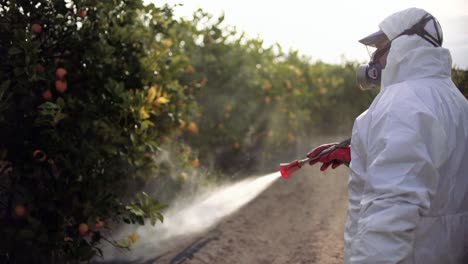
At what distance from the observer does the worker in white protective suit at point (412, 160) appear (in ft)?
6.88

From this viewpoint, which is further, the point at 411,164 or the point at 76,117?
the point at 76,117

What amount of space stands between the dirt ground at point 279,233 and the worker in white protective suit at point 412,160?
299 centimetres

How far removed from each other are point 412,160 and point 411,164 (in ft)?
0.05

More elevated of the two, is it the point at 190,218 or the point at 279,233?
the point at 190,218

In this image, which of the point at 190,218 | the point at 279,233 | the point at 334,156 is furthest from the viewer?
the point at 190,218

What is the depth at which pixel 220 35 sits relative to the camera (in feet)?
27.6

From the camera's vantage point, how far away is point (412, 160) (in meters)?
2.12

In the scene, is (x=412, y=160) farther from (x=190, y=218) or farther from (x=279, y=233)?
(x=190, y=218)

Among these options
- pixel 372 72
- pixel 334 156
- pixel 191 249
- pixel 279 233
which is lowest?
pixel 279 233

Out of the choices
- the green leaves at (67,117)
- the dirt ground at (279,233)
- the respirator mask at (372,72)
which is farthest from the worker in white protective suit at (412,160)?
the dirt ground at (279,233)

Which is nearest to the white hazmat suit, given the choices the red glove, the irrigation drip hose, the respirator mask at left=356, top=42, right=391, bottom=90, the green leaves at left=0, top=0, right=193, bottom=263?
the respirator mask at left=356, top=42, right=391, bottom=90

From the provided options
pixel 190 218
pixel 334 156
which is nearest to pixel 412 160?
pixel 334 156

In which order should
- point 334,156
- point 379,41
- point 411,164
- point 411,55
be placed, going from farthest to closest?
point 334,156 < point 379,41 < point 411,55 < point 411,164

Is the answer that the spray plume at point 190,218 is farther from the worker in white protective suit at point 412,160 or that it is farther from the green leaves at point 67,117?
the worker in white protective suit at point 412,160
